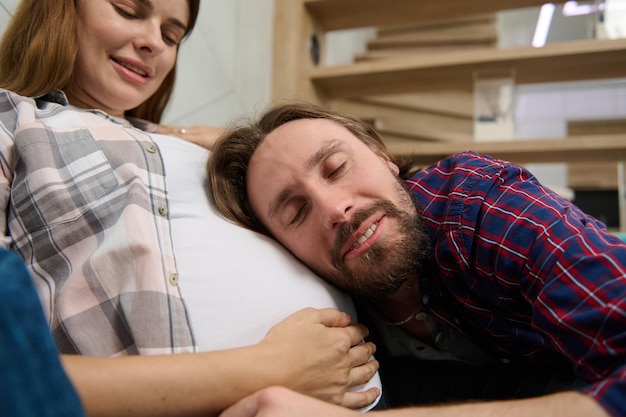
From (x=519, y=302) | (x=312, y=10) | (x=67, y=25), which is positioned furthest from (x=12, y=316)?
(x=312, y=10)

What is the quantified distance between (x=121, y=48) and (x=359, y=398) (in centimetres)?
79

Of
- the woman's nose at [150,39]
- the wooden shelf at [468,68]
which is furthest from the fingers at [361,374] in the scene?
the wooden shelf at [468,68]

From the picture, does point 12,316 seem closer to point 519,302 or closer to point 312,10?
point 519,302

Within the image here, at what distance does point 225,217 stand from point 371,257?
10.1 inches

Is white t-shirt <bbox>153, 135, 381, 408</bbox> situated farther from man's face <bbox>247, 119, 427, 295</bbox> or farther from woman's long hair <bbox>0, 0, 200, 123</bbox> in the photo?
woman's long hair <bbox>0, 0, 200, 123</bbox>

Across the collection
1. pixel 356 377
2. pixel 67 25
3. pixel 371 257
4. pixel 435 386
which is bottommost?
pixel 435 386

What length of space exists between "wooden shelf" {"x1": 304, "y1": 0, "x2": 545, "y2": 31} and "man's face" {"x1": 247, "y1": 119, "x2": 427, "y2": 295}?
1.15 metres

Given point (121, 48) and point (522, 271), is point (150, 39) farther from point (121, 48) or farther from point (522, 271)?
point (522, 271)

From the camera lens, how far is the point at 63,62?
0.96 m

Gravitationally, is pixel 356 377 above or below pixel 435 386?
above

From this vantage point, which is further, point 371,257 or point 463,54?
point 463,54

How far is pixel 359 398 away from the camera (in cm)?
69

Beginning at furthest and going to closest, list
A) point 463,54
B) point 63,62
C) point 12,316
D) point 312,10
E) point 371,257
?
point 312,10 → point 463,54 → point 63,62 → point 371,257 → point 12,316

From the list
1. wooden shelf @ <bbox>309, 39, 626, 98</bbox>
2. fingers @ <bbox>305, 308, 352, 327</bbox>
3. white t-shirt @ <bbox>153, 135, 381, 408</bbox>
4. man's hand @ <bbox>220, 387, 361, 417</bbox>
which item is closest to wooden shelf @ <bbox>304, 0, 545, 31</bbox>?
wooden shelf @ <bbox>309, 39, 626, 98</bbox>
